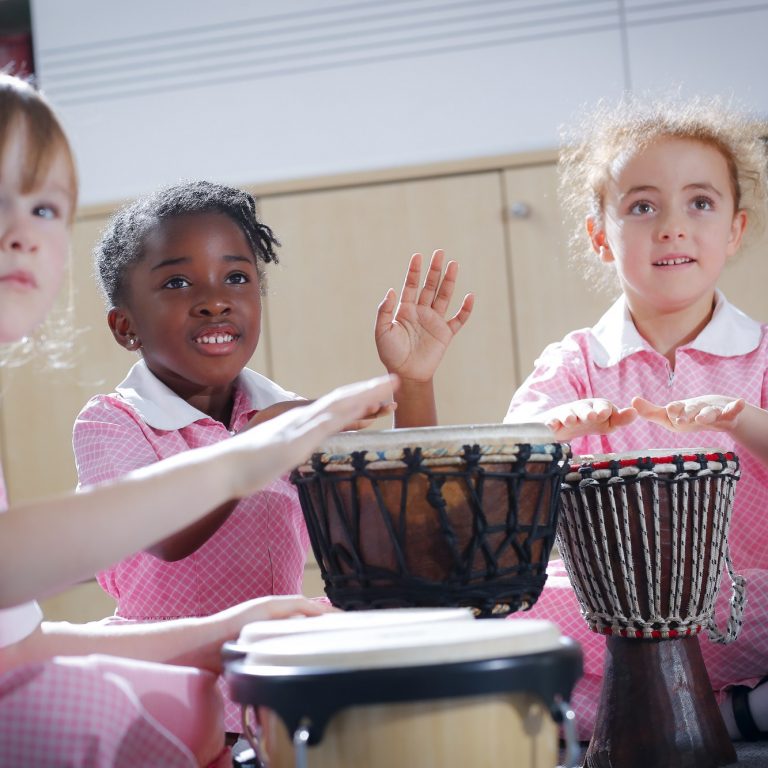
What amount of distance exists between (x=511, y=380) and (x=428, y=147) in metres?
0.78

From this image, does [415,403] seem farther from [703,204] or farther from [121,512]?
[121,512]

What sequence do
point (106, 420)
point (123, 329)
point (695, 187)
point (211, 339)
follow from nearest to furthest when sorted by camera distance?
point (106, 420), point (211, 339), point (123, 329), point (695, 187)

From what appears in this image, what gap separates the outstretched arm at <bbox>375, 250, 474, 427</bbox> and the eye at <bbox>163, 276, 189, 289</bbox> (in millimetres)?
339

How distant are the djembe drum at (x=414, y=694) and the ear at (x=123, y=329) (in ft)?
3.50

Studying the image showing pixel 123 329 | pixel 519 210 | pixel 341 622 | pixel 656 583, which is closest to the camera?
pixel 341 622

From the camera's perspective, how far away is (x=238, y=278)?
6.68ft

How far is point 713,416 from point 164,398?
860 millimetres

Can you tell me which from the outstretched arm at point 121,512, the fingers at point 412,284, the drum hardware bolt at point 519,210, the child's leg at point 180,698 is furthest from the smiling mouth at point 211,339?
the drum hardware bolt at point 519,210

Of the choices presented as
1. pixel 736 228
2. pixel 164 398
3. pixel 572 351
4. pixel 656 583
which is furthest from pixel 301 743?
pixel 736 228

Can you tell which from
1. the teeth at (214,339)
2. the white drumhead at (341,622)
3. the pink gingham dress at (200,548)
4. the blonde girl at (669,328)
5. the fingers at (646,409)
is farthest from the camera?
the blonde girl at (669,328)

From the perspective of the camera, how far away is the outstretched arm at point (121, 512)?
1021mm

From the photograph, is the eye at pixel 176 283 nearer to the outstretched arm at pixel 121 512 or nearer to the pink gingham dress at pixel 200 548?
the pink gingham dress at pixel 200 548

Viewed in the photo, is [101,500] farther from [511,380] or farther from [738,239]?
[511,380]

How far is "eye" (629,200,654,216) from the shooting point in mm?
2203
